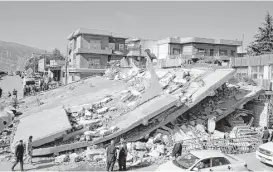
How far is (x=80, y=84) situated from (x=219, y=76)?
1405 cm

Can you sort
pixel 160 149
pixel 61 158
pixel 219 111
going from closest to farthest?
pixel 61 158
pixel 160 149
pixel 219 111

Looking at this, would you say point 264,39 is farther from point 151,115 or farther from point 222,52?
point 151,115

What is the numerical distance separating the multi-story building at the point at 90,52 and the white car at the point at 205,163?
32432mm

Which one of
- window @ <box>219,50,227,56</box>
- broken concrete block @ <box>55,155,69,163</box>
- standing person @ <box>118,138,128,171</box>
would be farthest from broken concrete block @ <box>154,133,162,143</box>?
window @ <box>219,50,227,56</box>

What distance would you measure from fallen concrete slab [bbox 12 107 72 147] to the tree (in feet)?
104

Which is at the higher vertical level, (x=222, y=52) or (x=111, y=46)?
(x=111, y=46)

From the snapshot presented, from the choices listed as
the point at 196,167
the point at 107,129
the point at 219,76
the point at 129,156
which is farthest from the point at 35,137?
the point at 219,76

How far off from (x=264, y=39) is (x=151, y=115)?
30585 mm

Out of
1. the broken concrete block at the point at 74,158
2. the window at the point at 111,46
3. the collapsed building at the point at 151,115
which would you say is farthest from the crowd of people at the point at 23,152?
the window at the point at 111,46

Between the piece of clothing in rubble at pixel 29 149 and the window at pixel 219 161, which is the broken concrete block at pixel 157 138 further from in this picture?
the piece of clothing in rubble at pixel 29 149

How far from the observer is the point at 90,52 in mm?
39250

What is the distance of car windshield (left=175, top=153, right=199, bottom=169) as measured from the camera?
785cm

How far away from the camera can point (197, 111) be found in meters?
15.3

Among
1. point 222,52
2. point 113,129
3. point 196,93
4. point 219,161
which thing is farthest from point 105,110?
point 222,52
